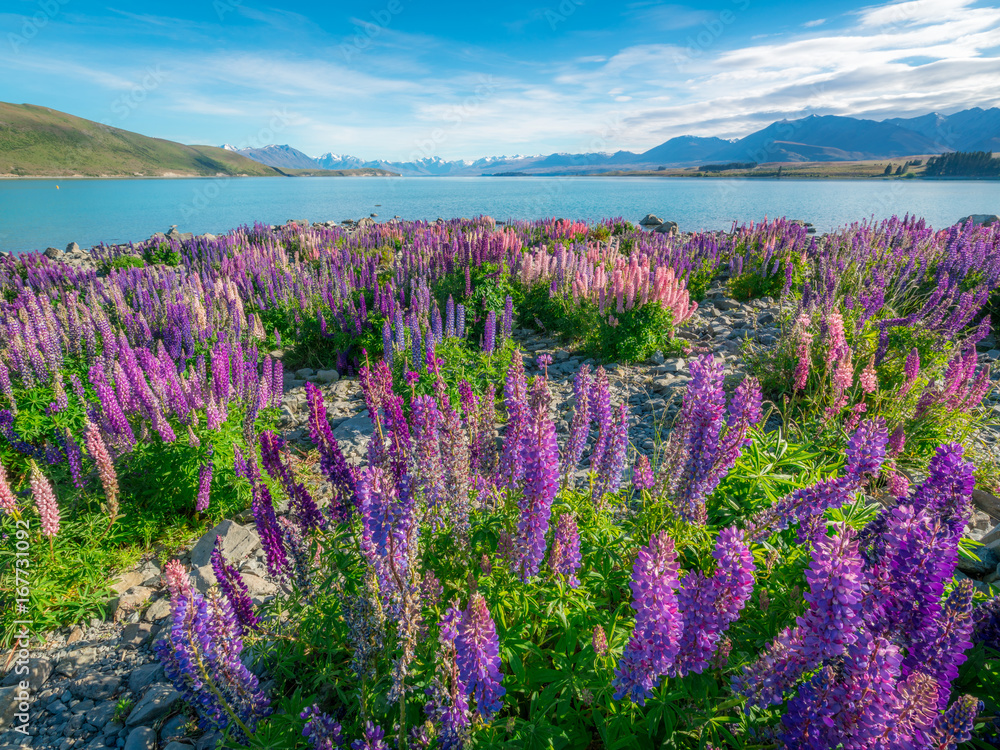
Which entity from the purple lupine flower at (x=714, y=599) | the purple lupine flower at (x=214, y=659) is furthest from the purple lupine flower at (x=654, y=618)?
the purple lupine flower at (x=214, y=659)

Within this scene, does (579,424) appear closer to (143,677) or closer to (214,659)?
(214,659)

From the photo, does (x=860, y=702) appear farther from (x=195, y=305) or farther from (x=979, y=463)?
(x=195, y=305)

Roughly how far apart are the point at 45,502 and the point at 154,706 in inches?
77.8

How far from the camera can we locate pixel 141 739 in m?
3.30

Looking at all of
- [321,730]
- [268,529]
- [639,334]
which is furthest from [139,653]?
[639,334]

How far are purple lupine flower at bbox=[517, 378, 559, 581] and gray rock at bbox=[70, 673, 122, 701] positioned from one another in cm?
392

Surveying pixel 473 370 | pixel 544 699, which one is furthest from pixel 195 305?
pixel 544 699

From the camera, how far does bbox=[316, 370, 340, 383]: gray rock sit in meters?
10.4

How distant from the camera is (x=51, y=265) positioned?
15844 mm

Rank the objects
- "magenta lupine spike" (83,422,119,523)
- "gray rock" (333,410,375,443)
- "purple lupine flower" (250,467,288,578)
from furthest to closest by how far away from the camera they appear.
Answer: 1. "gray rock" (333,410,375,443)
2. "magenta lupine spike" (83,422,119,523)
3. "purple lupine flower" (250,467,288,578)

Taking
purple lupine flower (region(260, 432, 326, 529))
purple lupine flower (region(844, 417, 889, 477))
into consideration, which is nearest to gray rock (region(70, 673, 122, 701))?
purple lupine flower (region(260, 432, 326, 529))

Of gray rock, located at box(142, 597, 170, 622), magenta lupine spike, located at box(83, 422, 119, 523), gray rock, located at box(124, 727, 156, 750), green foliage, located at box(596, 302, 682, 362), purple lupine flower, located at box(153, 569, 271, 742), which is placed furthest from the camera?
green foliage, located at box(596, 302, 682, 362)

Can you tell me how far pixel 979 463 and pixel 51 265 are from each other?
2465cm

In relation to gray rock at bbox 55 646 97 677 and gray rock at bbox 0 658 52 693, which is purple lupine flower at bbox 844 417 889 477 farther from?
gray rock at bbox 0 658 52 693
